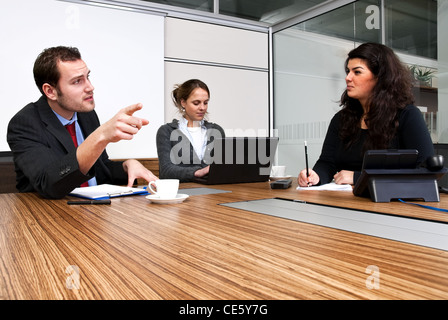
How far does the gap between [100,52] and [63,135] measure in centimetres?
220

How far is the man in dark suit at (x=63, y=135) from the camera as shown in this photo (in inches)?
51.9

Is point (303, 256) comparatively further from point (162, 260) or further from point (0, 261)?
point (0, 261)

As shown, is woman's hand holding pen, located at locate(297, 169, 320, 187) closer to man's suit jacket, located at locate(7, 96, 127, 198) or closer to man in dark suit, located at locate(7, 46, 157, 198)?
man in dark suit, located at locate(7, 46, 157, 198)

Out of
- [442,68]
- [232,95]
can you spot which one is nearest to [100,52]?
[232,95]

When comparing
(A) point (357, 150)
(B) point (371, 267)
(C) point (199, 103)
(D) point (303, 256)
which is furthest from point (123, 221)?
(C) point (199, 103)

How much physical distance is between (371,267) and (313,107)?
383cm

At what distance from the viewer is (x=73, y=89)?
1883 mm

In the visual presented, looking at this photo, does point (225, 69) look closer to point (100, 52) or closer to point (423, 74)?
point (100, 52)

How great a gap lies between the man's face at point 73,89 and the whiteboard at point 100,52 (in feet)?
5.65

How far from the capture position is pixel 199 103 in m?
2.96

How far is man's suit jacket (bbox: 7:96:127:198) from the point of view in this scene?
138 cm

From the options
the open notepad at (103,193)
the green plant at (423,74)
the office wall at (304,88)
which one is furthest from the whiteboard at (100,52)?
the green plant at (423,74)

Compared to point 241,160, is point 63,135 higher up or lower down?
higher up

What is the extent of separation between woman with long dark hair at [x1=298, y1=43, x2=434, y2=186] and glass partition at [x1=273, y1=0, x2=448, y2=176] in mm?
1017
